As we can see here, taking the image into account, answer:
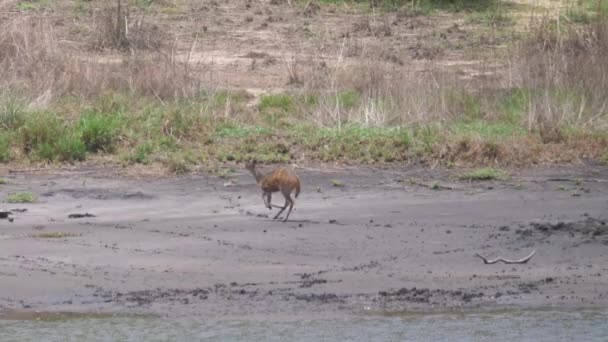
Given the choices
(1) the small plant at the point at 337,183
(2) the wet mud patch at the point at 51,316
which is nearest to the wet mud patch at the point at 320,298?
(2) the wet mud patch at the point at 51,316

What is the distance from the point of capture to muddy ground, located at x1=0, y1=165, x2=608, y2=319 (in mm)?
8875

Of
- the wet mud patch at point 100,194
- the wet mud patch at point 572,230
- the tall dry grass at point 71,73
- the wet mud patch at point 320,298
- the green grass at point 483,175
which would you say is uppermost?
the tall dry grass at point 71,73

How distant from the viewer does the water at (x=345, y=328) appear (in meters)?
8.37

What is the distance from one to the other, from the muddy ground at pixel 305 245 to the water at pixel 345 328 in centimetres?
10

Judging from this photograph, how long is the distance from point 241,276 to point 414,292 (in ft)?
4.20

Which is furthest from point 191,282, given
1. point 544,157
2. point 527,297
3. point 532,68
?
point 532,68

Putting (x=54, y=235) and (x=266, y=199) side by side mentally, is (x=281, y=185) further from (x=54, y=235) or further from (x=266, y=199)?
(x=54, y=235)

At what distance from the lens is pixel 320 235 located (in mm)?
10305

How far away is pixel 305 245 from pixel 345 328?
1.45 meters

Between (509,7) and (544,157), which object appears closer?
(544,157)

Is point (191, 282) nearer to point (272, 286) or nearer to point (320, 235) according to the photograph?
point (272, 286)

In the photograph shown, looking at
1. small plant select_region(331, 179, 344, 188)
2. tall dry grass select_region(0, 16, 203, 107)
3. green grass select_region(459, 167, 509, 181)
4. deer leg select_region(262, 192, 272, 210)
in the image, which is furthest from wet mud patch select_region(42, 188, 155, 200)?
green grass select_region(459, 167, 509, 181)

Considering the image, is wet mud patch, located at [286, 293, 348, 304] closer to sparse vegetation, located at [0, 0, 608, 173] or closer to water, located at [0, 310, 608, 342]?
water, located at [0, 310, 608, 342]

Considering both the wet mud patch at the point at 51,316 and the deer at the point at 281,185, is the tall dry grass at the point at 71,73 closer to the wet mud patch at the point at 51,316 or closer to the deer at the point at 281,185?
the deer at the point at 281,185
